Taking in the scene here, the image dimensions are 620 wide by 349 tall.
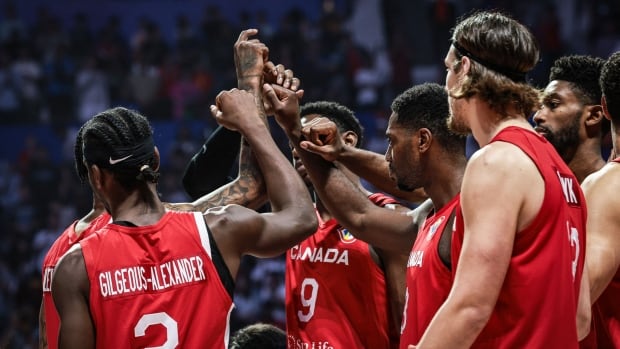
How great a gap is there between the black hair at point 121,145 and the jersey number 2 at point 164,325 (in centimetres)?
52

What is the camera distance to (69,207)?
12922 millimetres

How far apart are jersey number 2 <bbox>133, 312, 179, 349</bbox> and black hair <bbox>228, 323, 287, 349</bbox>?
152 cm

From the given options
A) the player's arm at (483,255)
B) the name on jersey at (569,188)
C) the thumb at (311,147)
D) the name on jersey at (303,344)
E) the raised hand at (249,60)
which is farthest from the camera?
the name on jersey at (303,344)

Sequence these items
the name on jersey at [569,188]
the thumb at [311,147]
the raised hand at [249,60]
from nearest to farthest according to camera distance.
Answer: the name on jersey at [569,188]
the raised hand at [249,60]
the thumb at [311,147]

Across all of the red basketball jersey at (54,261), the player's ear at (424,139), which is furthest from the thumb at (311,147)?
the red basketball jersey at (54,261)

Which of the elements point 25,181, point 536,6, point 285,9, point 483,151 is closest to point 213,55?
point 285,9

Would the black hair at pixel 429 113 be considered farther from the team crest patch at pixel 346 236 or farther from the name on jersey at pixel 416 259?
the team crest patch at pixel 346 236

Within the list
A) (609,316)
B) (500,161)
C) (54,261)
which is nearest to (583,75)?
(609,316)

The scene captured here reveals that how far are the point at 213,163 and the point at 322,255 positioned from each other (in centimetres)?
90

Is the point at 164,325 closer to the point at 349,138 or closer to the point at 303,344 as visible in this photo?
the point at 303,344

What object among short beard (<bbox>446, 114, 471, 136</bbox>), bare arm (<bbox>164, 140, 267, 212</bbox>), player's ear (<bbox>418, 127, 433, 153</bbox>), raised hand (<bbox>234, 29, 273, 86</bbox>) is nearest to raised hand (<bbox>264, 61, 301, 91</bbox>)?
raised hand (<bbox>234, 29, 273, 86</bbox>)

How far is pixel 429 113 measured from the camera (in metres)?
3.92

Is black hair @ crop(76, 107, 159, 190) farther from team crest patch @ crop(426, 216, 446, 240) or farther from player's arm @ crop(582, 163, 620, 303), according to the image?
player's arm @ crop(582, 163, 620, 303)

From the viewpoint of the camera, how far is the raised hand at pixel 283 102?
4.16m
